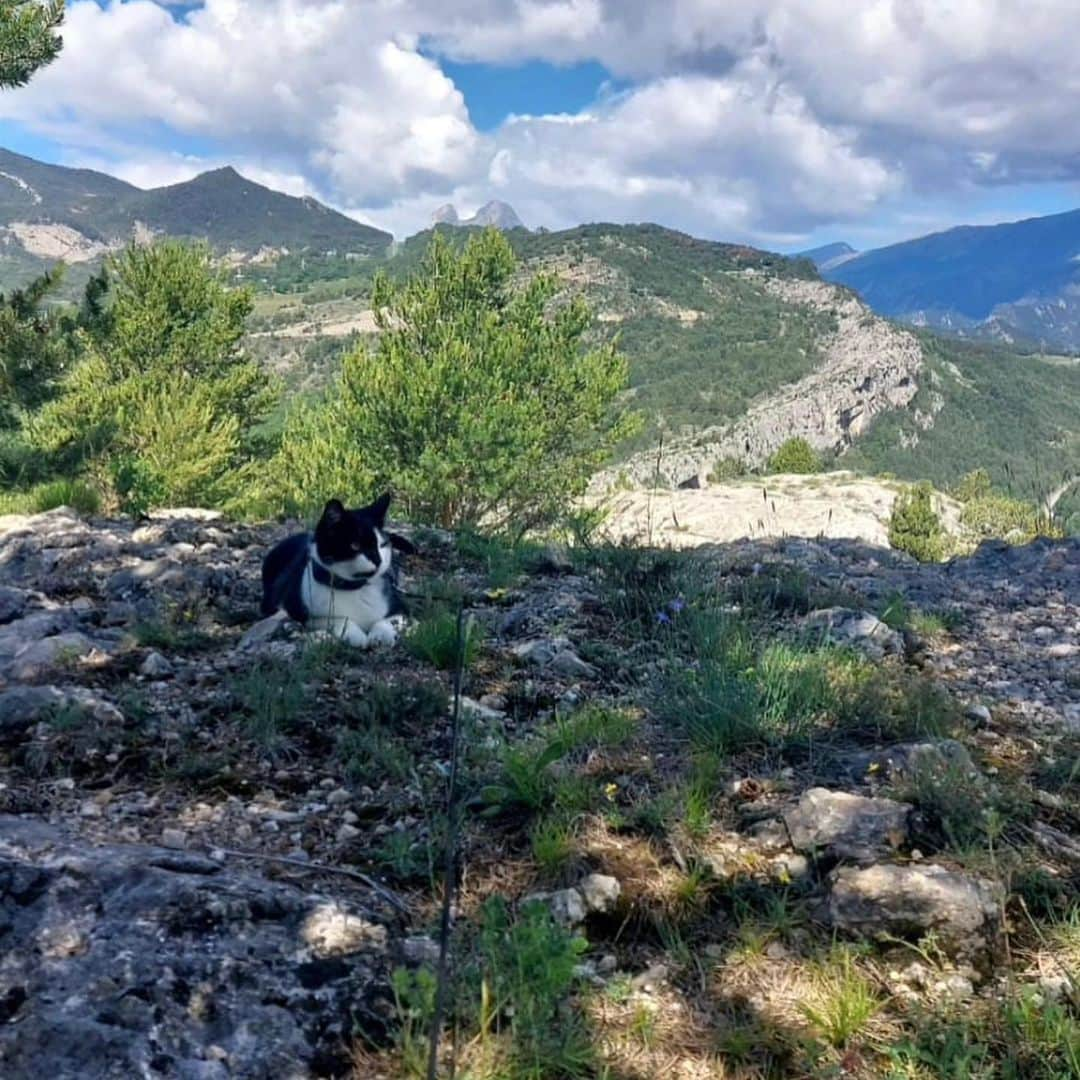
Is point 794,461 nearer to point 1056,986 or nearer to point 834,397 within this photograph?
point 834,397

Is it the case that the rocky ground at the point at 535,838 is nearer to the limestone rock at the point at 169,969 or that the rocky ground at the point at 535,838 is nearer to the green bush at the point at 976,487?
the limestone rock at the point at 169,969

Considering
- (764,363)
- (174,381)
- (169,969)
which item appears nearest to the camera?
(169,969)

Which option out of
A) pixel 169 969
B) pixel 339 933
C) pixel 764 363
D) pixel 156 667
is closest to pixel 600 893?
pixel 339 933

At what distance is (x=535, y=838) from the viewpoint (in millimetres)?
2508

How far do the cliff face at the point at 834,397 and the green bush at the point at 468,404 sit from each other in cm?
5440

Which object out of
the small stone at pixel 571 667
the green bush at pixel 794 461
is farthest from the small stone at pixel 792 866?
the green bush at pixel 794 461

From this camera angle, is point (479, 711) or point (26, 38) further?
point (26, 38)

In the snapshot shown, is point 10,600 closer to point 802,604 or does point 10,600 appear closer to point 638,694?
point 638,694

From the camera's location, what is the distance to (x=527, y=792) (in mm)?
2736

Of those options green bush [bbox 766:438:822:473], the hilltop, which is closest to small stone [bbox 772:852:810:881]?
green bush [bbox 766:438:822:473]

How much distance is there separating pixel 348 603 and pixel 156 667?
37.5 inches

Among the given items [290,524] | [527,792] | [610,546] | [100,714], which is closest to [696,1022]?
[527,792]

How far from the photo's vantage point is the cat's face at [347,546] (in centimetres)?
446

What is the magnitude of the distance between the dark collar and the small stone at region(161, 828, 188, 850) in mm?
1964
